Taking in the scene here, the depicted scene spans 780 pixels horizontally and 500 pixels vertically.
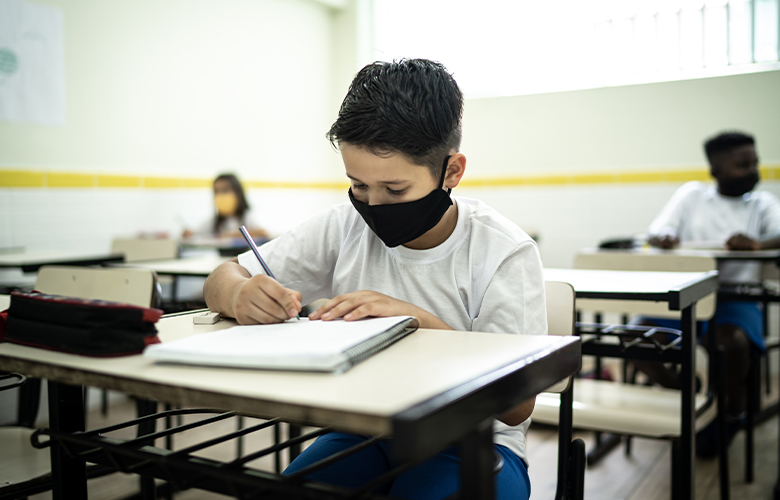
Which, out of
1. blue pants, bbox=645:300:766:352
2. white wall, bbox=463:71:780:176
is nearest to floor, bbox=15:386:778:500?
blue pants, bbox=645:300:766:352

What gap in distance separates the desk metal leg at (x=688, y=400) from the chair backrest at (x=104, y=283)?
4.47 ft

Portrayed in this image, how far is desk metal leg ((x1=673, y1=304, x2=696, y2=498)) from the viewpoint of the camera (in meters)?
1.52

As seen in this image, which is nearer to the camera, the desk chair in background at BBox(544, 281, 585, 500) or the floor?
the desk chair in background at BBox(544, 281, 585, 500)

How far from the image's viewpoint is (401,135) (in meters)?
1.01

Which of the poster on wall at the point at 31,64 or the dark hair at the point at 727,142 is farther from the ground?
the poster on wall at the point at 31,64

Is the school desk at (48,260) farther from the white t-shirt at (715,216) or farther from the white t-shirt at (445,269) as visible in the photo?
the white t-shirt at (715,216)

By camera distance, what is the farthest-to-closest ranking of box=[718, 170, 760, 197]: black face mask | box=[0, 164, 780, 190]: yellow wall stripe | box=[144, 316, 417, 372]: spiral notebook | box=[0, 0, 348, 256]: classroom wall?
box=[0, 0, 348, 256]: classroom wall, box=[0, 164, 780, 190]: yellow wall stripe, box=[718, 170, 760, 197]: black face mask, box=[144, 316, 417, 372]: spiral notebook

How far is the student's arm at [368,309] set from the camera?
3.12 ft

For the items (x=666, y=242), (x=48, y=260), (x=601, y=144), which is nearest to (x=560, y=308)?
(x=666, y=242)

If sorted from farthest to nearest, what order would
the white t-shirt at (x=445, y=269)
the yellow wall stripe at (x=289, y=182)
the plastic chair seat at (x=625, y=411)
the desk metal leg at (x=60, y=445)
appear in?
the yellow wall stripe at (x=289, y=182) → the plastic chair seat at (x=625, y=411) → the white t-shirt at (x=445, y=269) → the desk metal leg at (x=60, y=445)

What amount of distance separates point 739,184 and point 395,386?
11.3 ft

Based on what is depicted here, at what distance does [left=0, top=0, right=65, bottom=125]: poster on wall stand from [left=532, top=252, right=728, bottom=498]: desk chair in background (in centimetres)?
309

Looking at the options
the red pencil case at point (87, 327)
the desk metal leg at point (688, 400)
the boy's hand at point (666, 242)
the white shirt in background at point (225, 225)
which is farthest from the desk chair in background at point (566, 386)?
the white shirt in background at point (225, 225)

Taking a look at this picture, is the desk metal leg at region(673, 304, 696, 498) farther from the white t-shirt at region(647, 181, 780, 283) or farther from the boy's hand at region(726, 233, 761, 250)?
the white t-shirt at region(647, 181, 780, 283)
